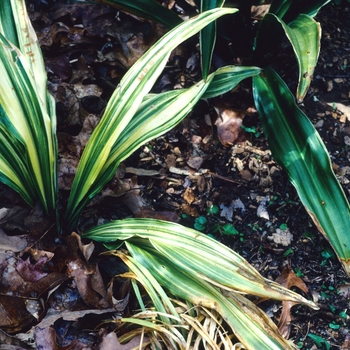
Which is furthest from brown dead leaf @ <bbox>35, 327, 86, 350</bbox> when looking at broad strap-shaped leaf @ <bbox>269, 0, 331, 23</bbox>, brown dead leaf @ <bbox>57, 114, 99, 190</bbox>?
broad strap-shaped leaf @ <bbox>269, 0, 331, 23</bbox>

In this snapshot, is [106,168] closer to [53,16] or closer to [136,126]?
[136,126]

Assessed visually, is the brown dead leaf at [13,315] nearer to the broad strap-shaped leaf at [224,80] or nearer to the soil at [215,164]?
the soil at [215,164]

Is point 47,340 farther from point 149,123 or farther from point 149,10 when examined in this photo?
point 149,10

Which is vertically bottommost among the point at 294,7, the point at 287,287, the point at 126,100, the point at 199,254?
the point at 287,287

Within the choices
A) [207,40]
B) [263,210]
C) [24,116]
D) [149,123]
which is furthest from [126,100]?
[263,210]

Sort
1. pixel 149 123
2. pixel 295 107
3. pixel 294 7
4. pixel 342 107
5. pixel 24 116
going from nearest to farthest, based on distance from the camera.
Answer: pixel 24 116
pixel 149 123
pixel 295 107
pixel 294 7
pixel 342 107

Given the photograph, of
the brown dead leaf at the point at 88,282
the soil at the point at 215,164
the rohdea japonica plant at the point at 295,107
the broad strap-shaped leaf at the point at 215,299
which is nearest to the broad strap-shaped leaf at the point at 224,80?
the rohdea japonica plant at the point at 295,107

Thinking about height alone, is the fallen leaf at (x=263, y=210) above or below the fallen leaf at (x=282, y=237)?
above
